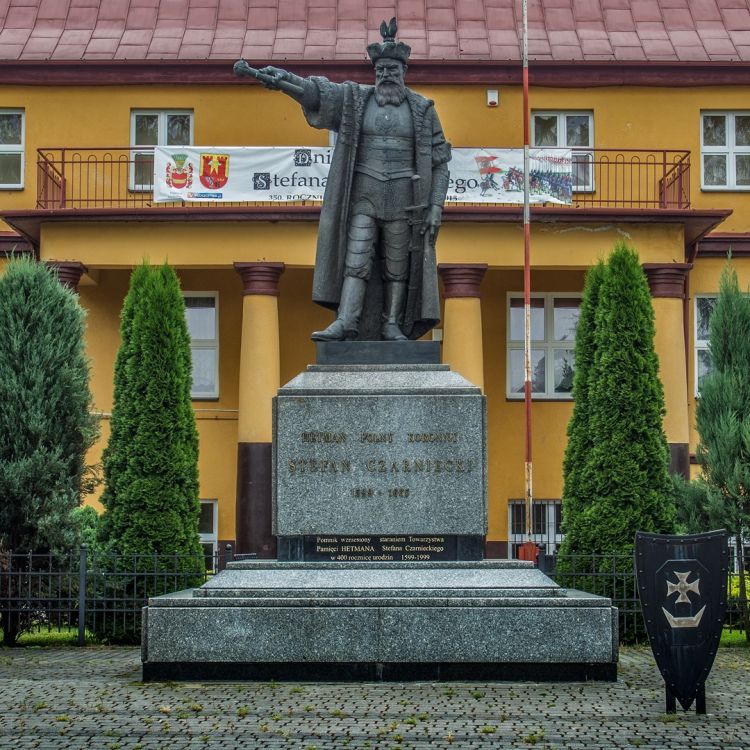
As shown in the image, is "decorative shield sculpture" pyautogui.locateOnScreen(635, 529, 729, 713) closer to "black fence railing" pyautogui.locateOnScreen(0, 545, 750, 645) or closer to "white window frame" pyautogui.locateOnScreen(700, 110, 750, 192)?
"black fence railing" pyautogui.locateOnScreen(0, 545, 750, 645)

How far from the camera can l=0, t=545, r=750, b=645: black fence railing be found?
602 inches

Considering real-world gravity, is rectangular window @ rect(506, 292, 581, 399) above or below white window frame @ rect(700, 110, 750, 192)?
below

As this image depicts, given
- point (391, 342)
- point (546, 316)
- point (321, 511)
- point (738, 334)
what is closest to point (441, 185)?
point (391, 342)

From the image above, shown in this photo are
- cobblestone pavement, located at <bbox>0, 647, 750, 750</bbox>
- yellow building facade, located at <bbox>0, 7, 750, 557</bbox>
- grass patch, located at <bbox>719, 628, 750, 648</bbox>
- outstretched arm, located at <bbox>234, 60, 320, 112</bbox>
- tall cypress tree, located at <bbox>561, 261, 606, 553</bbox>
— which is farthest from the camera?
yellow building facade, located at <bbox>0, 7, 750, 557</bbox>

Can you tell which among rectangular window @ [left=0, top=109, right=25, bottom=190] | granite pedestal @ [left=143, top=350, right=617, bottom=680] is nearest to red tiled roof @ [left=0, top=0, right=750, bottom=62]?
rectangular window @ [left=0, top=109, right=25, bottom=190]

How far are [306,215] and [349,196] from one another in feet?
42.0

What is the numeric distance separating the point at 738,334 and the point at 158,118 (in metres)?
15.5

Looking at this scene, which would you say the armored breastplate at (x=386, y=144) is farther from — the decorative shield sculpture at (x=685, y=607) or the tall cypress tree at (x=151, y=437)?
the tall cypress tree at (x=151, y=437)

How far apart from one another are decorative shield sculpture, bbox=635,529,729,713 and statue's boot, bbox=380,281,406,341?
347 cm

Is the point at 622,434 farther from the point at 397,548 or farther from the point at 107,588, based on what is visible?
the point at 397,548

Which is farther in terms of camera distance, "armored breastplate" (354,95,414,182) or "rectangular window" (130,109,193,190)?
"rectangular window" (130,109,193,190)

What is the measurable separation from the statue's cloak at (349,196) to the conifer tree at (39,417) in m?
4.70

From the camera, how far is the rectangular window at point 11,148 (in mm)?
28219

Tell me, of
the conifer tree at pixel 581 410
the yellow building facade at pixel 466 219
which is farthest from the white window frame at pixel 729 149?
the conifer tree at pixel 581 410
